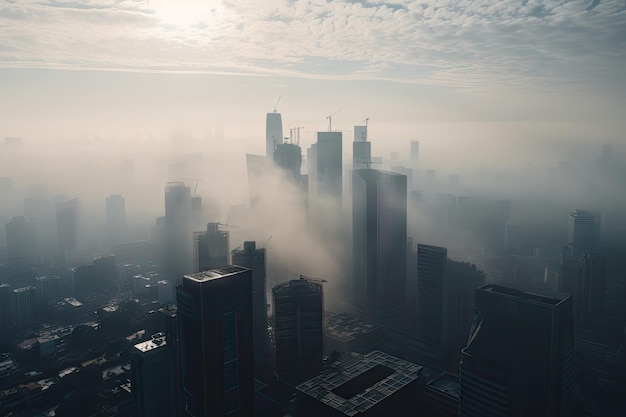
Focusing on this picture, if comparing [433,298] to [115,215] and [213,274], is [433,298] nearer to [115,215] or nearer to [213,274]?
[213,274]

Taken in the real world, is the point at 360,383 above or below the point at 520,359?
below

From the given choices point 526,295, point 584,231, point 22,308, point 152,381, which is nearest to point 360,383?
point 526,295

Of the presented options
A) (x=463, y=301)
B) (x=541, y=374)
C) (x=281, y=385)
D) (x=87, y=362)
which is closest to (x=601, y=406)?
(x=463, y=301)

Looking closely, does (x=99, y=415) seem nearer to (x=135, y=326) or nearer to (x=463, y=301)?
(x=135, y=326)

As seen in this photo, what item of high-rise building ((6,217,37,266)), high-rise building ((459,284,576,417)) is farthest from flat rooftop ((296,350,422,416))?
high-rise building ((6,217,37,266))

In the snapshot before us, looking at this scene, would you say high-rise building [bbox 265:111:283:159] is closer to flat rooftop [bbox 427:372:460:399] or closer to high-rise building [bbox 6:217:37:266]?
high-rise building [bbox 6:217:37:266]
